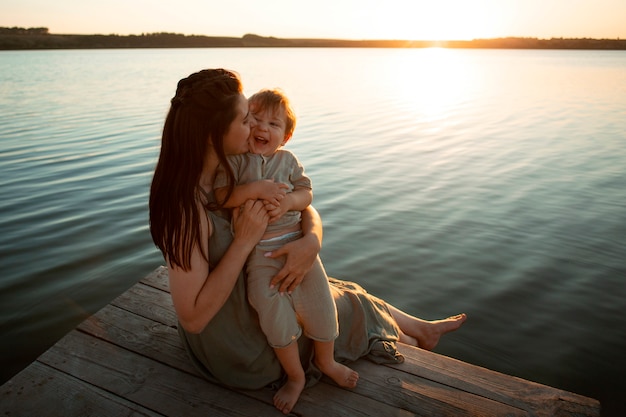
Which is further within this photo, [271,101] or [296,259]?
[271,101]

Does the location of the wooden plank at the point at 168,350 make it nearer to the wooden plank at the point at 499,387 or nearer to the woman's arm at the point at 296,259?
the wooden plank at the point at 499,387

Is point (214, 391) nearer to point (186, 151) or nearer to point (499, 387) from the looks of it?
point (186, 151)

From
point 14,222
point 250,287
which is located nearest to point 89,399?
point 250,287

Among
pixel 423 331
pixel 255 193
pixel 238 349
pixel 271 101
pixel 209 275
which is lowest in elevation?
pixel 423 331

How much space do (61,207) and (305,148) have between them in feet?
17.1

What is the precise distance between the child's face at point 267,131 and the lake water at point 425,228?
2.62 m

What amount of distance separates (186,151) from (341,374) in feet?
4.19

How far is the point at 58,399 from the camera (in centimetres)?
217

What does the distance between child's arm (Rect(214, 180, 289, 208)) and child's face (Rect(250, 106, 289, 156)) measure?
29cm

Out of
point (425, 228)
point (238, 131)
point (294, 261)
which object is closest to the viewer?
point (238, 131)

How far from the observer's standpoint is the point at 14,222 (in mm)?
6043

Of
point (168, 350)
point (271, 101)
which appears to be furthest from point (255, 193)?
point (168, 350)

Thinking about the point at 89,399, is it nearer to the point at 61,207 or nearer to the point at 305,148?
the point at 61,207

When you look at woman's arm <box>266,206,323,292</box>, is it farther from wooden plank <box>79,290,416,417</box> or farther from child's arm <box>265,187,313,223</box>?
wooden plank <box>79,290,416,417</box>
